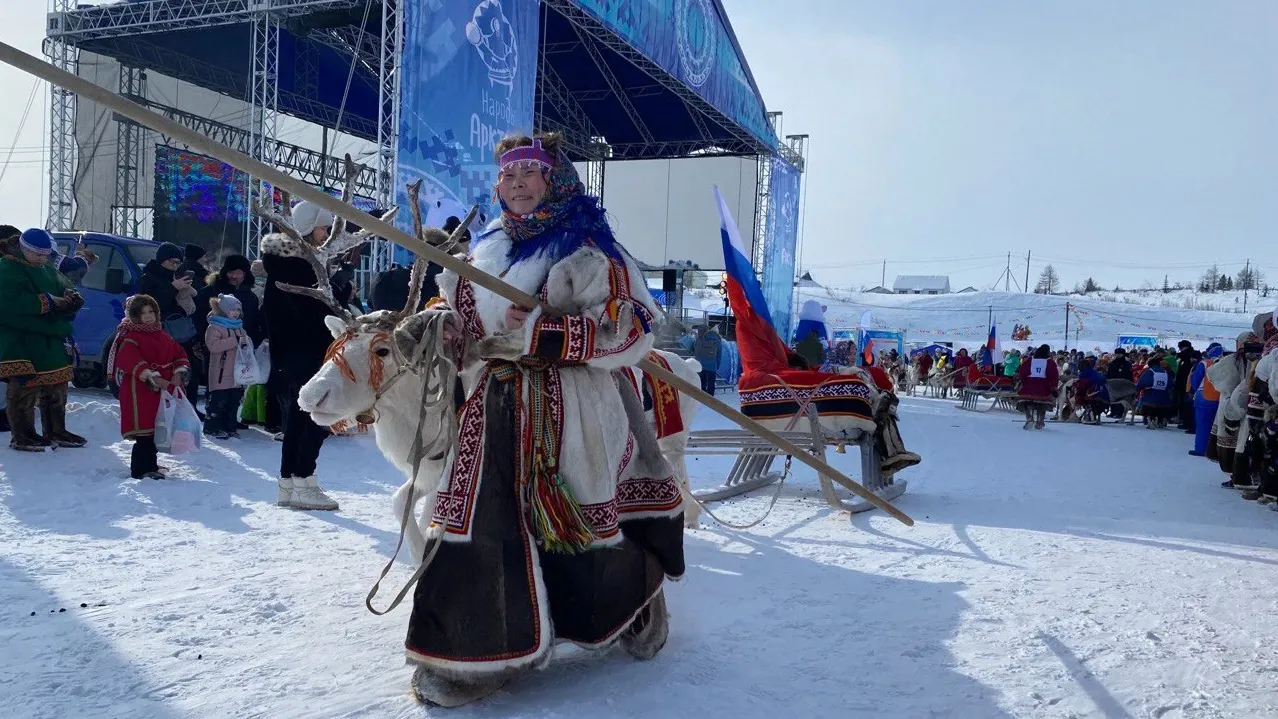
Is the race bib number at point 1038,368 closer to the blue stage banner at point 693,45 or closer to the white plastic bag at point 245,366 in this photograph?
the blue stage banner at point 693,45

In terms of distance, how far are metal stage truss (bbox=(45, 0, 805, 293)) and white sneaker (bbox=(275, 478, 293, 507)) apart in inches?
224

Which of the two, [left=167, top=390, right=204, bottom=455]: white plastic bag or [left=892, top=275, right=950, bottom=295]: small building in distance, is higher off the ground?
[left=892, top=275, right=950, bottom=295]: small building in distance

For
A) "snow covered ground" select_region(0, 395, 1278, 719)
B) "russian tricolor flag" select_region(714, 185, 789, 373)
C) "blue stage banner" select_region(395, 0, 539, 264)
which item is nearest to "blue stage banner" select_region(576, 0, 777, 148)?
"blue stage banner" select_region(395, 0, 539, 264)

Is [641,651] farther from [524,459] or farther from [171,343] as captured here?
[171,343]

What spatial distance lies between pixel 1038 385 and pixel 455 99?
1100cm

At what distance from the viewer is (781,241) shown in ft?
77.2

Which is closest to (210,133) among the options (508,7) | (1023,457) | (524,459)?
(508,7)

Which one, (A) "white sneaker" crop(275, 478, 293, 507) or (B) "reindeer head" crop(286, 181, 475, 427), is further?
(A) "white sneaker" crop(275, 478, 293, 507)

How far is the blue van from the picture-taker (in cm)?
934

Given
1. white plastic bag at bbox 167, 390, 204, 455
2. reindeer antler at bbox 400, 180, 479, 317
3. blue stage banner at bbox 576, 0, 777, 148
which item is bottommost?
white plastic bag at bbox 167, 390, 204, 455

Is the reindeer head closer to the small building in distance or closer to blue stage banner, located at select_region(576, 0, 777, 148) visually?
blue stage banner, located at select_region(576, 0, 777, 148)

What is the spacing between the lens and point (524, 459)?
2.70 m

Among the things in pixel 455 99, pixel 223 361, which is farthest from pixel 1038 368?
pixel 223 361

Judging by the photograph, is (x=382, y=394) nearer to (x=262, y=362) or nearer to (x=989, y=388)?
(x=262, y=362)
